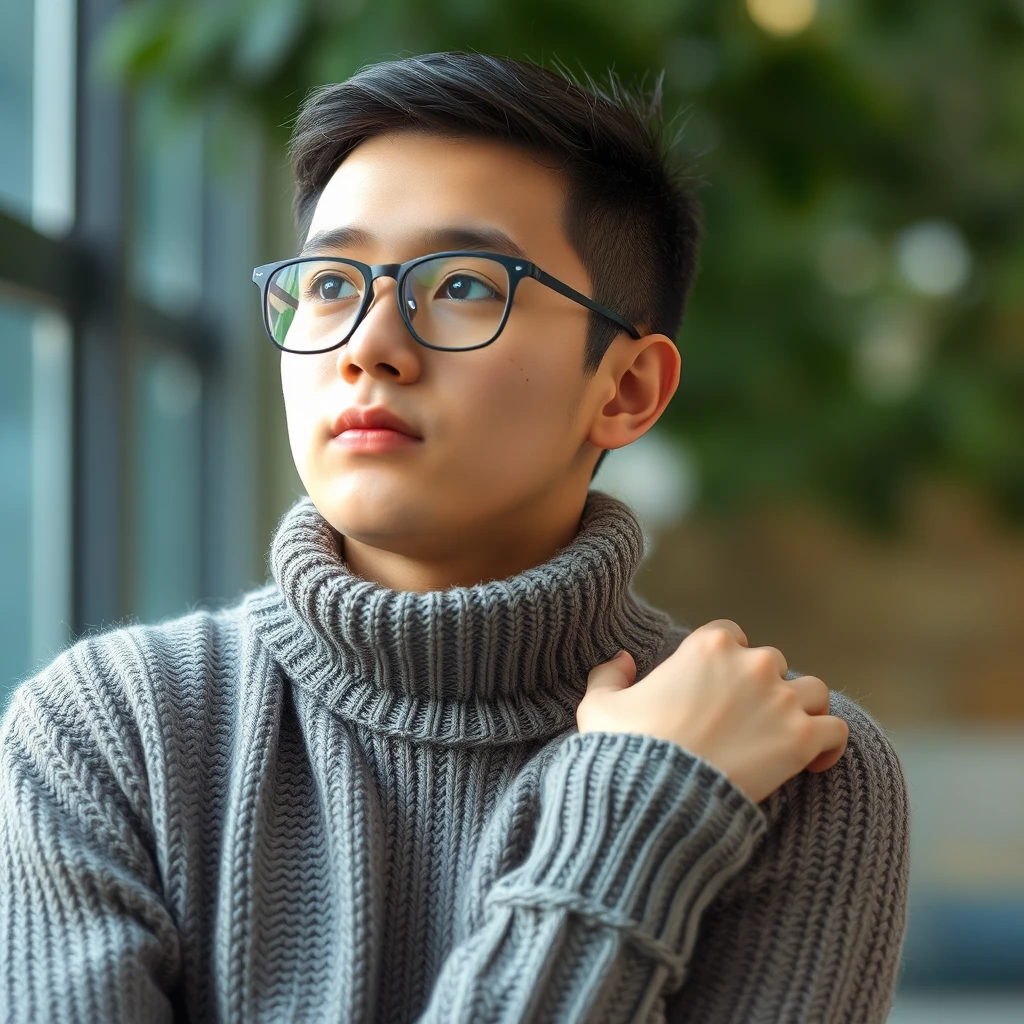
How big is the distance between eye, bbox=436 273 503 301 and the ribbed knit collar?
9.1 inches

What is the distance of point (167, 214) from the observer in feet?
9.95

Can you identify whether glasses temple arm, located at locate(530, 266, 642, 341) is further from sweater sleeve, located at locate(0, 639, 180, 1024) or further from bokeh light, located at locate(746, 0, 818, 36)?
bokeh light, located at locate(746, 0, 818, 36)

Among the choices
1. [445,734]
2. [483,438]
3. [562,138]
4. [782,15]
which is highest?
[782,15]

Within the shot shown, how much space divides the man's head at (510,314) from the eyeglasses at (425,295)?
10 mm

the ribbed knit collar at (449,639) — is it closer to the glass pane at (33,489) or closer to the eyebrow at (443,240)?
the eyebrow at (443,240)

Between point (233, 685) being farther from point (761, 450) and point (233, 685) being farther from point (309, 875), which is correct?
point (761, 450)

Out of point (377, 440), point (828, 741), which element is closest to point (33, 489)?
point (377, 440)

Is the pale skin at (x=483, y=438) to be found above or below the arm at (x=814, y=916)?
above

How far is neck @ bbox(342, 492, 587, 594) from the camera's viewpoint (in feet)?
3.79

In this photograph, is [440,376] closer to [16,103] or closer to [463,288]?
[463,288]

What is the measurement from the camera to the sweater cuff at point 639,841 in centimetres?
92

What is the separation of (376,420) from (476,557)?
0.58 feet

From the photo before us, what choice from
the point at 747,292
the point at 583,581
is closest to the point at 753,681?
the point at 583,581

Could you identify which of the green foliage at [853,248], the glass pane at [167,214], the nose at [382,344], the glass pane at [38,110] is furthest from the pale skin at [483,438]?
the glass pane at [167,214]
